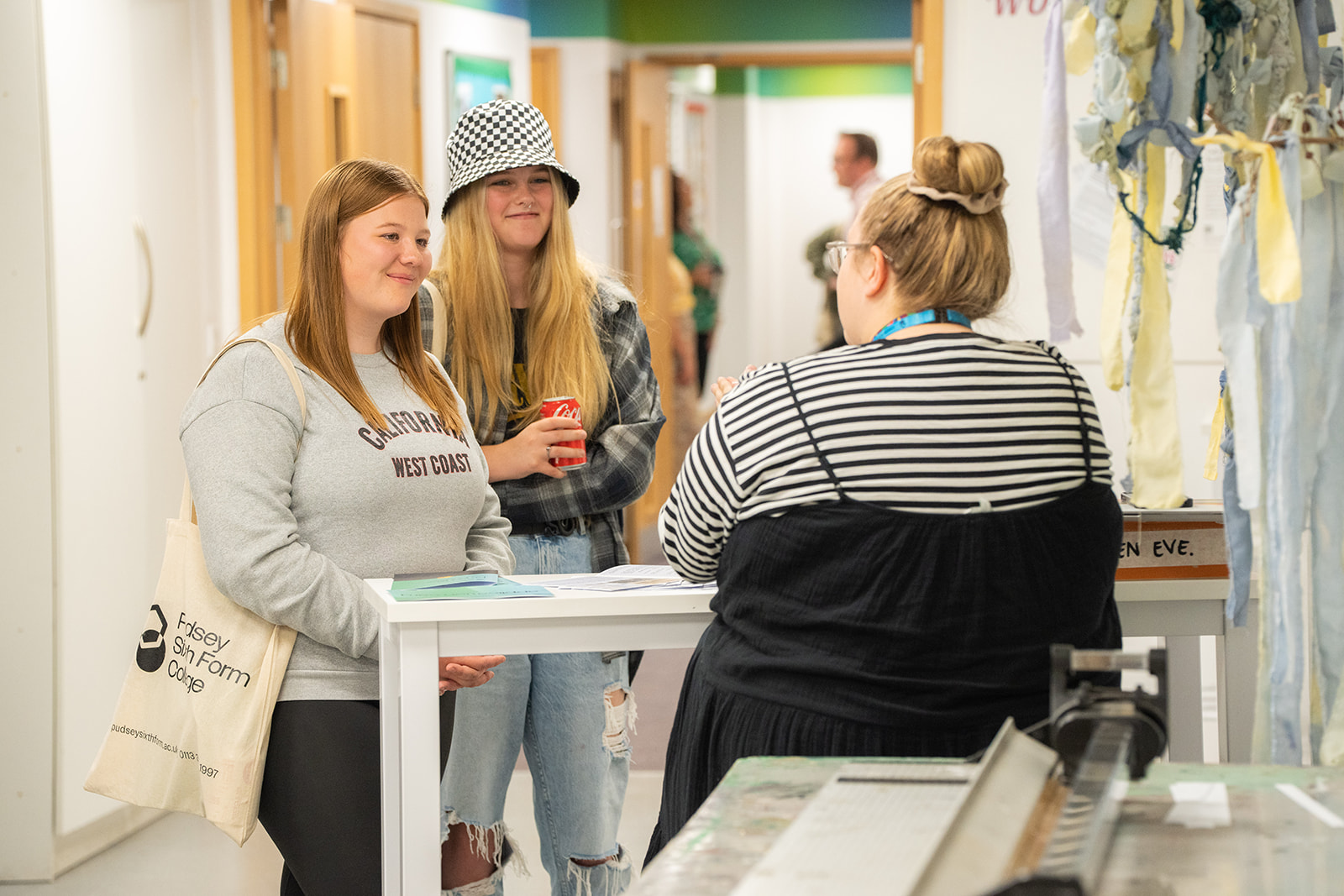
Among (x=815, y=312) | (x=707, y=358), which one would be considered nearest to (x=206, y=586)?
(x=707, y=358)

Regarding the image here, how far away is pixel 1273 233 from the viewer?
4.37ft

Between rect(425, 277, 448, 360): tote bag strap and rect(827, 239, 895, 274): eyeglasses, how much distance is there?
838mm

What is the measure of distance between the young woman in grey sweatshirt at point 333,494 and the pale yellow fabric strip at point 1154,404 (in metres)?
0.95

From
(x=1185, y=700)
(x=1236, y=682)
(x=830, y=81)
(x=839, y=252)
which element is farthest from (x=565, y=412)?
(x=830, y=81)

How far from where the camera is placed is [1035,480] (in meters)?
1.52

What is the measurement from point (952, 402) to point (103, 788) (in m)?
1.26

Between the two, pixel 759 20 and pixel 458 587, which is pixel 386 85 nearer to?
pixel 458 587

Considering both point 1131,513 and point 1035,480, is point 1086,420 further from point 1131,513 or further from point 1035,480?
point 1131,513

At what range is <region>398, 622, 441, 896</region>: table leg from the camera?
5.83 feet

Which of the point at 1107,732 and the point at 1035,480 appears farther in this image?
the point at 1035,480

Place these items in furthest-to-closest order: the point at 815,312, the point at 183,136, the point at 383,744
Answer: the point at 815,312 → the point at 183,136 → the point at 383,744

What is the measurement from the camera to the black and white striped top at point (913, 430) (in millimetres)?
1471

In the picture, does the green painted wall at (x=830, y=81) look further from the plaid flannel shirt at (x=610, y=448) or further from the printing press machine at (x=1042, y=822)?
the printing press machine at (x=1042, y=822)

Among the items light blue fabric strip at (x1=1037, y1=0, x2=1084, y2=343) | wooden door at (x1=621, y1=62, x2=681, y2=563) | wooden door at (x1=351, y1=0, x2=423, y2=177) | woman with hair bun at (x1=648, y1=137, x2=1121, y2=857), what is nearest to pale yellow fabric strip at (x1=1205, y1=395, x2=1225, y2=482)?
woman with hair bun at (x1=648, y1=137, x2=1121, y2=857)
